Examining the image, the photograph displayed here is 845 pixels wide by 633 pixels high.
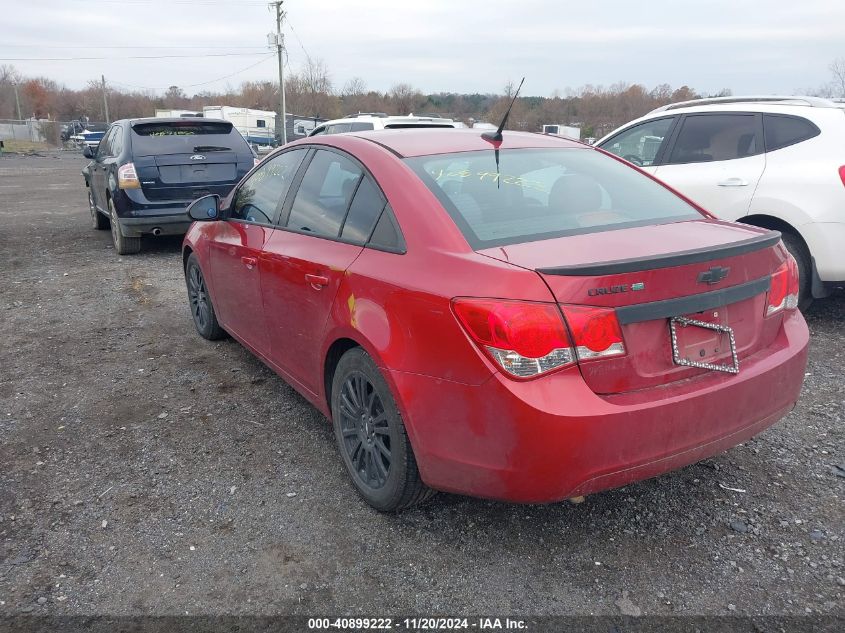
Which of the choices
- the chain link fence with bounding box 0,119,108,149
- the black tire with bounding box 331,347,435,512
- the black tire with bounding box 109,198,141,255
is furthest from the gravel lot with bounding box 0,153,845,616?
the chain link fence with bounding box 0,119,108,149

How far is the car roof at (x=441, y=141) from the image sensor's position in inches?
125

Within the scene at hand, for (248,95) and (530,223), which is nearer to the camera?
(530,223)

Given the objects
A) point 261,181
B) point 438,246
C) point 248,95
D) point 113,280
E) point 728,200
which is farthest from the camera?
point 248,95

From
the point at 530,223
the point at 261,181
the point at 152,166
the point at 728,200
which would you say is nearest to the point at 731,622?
the point at 530,223

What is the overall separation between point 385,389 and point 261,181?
6.93 feet

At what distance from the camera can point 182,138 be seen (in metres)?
8.63

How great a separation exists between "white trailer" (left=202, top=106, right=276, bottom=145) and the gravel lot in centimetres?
4849

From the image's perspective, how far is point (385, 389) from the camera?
267 centimetres

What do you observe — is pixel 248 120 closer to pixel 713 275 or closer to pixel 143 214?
pixel 143 214

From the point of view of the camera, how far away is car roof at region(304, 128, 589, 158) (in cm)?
319

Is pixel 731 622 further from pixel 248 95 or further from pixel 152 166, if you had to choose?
pixel 248 95

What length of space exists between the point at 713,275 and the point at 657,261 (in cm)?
27

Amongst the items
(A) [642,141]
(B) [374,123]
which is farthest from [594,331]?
(B) [374,123]

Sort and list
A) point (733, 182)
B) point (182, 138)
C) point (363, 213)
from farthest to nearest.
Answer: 1. point (182, 138)
2. point (733, 182)
3. point (363, 213)
